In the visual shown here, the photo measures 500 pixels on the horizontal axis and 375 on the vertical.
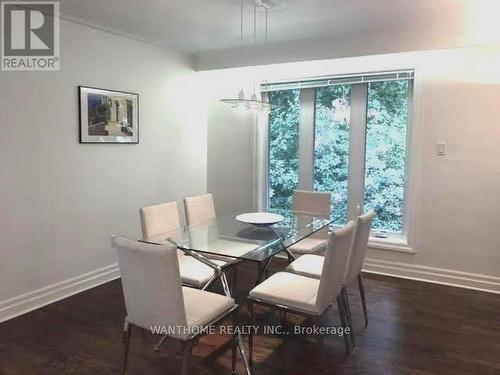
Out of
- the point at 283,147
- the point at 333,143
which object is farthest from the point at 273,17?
the point at 283,147

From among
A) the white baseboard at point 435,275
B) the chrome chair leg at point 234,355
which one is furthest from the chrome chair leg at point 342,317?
the white baseboard at point 435,275

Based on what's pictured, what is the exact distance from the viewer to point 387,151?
4.19 meters

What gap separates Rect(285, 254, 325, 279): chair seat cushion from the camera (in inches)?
111

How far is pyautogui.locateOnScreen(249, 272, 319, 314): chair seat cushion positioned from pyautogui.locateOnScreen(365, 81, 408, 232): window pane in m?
1.97

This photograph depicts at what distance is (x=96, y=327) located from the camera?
285 cm

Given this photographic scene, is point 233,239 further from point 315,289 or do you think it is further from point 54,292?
point 54,292

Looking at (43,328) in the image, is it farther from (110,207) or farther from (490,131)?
(490,131)

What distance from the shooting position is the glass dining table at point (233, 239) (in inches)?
97.0

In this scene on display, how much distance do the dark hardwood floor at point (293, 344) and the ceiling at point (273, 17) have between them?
2359 millimetres

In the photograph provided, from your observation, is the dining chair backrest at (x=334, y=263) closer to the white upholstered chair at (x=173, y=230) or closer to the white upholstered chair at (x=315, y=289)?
the white upholstered chair at (x=315, y=289)

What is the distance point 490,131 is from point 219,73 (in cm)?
294

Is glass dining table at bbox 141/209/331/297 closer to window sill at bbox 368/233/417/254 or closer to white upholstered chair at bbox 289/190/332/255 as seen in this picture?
white upholstered chair at bbox 289/190/332/255

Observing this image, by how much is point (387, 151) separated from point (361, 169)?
332 mm

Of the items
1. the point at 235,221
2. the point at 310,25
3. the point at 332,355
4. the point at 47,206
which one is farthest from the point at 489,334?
the point at 47,206
